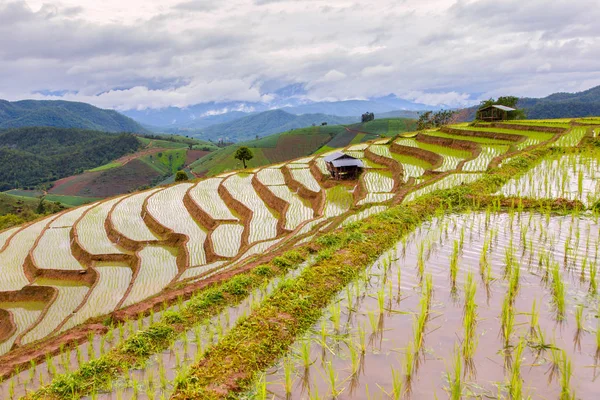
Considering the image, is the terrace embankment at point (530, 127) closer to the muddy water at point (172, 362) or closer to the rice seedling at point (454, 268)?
the rice seedling at point (454, 268)

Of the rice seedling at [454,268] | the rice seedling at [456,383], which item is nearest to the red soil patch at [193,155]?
the rice seedling at [454,268]

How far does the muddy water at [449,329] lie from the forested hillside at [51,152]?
118 m

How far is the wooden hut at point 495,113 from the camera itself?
99.1 ft

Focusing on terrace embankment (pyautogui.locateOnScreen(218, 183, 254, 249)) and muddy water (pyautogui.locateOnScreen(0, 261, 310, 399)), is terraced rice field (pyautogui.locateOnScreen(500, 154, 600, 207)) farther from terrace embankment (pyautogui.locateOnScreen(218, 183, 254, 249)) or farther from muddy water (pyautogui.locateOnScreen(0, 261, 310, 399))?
terrace embankment (pyautogui.locateOnScreen(218, 183, 254, 249))

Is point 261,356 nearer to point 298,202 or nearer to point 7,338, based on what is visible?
point 7,338

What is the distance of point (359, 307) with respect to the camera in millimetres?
4953

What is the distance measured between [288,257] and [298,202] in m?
9.58

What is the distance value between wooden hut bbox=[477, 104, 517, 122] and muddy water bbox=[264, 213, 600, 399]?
27.0m

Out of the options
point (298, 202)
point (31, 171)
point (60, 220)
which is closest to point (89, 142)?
point (31, 171)

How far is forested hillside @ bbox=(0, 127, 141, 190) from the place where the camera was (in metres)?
106

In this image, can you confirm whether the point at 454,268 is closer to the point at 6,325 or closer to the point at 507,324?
the point at 507,324

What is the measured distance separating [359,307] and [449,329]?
1.18m

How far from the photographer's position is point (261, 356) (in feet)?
13.1

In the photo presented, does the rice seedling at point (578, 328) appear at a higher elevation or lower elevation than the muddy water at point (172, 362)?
higher
